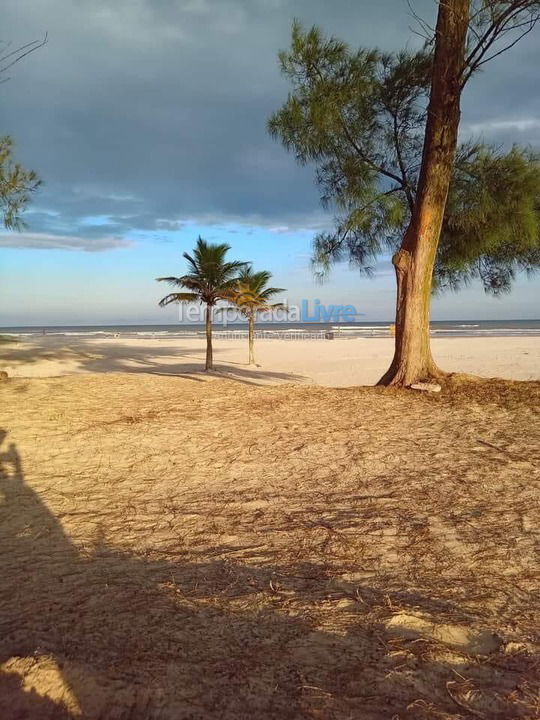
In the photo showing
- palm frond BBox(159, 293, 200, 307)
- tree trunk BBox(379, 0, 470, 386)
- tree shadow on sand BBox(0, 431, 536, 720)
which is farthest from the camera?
palm frond BBox(159, 293, 200, 307)

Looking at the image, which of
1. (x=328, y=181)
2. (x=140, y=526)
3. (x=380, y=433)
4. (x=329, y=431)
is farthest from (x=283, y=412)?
(x=328, y=181)

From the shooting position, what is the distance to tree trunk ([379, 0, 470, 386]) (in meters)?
8.91

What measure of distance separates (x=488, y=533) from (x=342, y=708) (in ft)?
Answer: 7.28

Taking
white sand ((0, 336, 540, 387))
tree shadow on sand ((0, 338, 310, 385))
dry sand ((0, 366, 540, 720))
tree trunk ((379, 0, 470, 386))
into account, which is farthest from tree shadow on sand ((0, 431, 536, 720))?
tree shadow on sand ((0, 338, 310, 385))

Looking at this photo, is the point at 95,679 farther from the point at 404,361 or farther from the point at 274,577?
the point at 404,361

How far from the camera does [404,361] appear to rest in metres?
9.80

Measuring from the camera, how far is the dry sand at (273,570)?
199 cm

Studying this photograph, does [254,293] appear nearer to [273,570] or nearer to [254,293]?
[254,293]

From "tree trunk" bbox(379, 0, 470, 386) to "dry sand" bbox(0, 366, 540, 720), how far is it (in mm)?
2594

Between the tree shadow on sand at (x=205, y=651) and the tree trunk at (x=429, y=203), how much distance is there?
7.19 meters

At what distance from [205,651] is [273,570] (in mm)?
999

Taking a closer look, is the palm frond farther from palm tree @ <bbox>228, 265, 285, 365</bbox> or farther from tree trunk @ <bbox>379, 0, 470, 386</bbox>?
tree trunk @ <bbox>379, 0, 470, 386</bbox>

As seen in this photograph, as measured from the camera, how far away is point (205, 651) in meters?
2.26

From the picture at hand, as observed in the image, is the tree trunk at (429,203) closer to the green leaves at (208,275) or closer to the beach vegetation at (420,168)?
the beach vegetation at (420,168)
